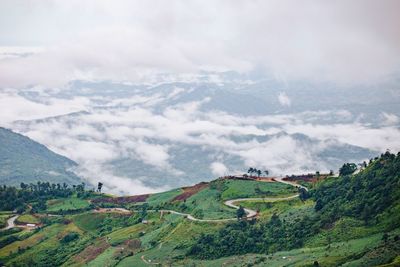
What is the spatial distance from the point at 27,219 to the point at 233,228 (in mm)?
95206

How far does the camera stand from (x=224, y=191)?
171000 mm

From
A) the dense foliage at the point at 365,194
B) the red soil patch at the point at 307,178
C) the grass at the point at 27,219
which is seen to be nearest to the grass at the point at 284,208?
the dense foliage at the point at 365,194

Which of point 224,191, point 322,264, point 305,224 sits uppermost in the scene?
point 224,191

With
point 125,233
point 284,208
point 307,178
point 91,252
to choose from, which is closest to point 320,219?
point 284,208

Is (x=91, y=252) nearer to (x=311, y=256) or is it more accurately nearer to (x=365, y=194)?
(x=311, y=256)

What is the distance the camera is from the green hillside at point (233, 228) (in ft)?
326

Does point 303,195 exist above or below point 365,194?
above

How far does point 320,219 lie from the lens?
11462cm

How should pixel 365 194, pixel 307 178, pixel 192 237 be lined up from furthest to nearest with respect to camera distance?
pixel 307 178
pixel 192 237
pixel 365 194

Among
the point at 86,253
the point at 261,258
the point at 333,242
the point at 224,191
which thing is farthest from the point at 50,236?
the point at 333,242

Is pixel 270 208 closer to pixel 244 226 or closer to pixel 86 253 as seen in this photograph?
pixel 244 226

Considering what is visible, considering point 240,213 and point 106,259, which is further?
point 240,213

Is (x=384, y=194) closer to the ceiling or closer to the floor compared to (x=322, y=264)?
closer to the ceiling

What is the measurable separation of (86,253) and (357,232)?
77.3m
